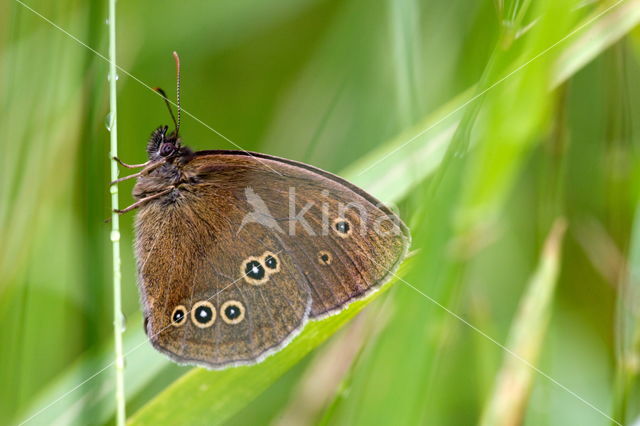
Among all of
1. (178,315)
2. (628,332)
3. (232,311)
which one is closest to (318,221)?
(232,311)

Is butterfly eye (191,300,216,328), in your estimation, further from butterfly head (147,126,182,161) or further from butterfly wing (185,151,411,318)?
butterfly head (147,126,182,161)

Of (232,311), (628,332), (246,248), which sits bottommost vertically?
(628,332)

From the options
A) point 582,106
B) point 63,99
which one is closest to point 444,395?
point 582,106

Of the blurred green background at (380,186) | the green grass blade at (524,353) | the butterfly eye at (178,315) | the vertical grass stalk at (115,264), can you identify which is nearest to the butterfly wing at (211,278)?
the butterfly eye at (178,315)

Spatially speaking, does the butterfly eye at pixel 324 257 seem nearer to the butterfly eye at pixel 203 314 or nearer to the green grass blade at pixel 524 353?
the butterfly eye at pixel 203 314

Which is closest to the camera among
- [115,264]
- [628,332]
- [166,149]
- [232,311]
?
[115,264]

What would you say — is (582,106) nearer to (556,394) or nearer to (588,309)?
(588,309)

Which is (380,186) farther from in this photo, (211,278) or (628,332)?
(628,332)
